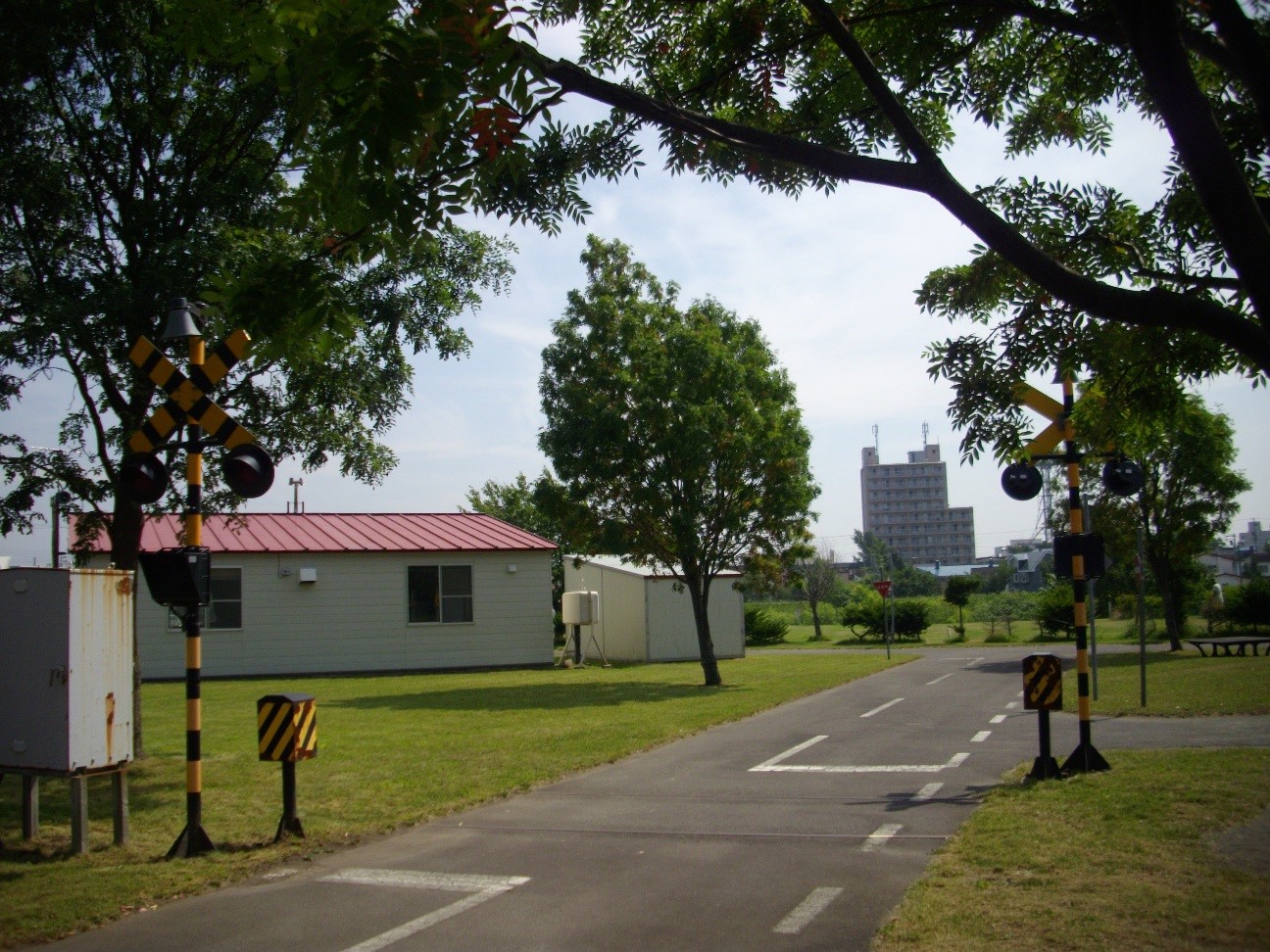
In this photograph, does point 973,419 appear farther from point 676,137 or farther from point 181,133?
point 181,133

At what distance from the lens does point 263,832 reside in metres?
8.95

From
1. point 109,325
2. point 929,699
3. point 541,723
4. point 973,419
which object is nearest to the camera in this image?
point 973,419

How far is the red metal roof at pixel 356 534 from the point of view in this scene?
98.2ft

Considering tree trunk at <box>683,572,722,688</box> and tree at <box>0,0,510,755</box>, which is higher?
tree at <box>0,0,510,755</box>

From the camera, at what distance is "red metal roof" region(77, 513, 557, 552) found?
29938mm

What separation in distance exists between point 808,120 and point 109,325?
7.87 metres

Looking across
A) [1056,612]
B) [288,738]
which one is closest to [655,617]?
[1056,612]

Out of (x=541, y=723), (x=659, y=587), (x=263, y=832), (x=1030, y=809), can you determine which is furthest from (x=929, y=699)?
(x=659, y=587)

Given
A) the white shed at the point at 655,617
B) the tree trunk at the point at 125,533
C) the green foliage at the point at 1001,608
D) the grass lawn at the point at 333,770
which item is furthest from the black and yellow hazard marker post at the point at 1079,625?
the green foliage at the point at 1001,608

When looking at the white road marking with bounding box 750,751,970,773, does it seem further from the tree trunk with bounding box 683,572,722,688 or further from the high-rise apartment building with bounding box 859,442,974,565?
the high-rise apartment building with bounding box 859,442,974,565

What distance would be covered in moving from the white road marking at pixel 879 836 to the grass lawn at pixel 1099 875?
52 cm

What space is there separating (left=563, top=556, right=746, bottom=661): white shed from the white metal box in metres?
26.4

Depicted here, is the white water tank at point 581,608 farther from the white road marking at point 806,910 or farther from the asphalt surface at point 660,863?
the white road marking at point 806,910

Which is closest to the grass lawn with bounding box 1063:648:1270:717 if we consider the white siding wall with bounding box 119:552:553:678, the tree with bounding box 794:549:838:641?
the white siding wall with bounding box 119:552:553:678
